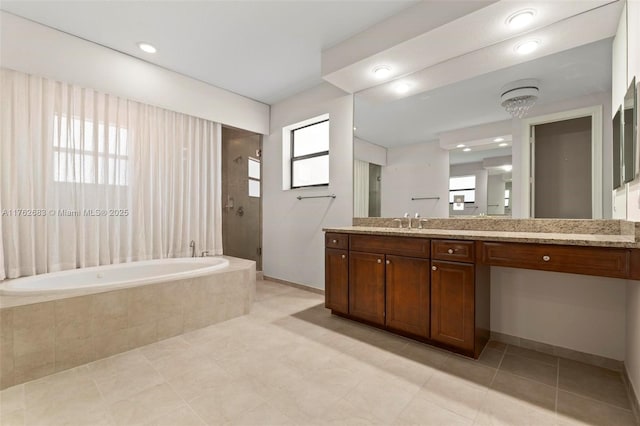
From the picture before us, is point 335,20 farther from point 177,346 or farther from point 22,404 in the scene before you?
point 22,404

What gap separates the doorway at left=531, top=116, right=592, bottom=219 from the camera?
6.00 feet

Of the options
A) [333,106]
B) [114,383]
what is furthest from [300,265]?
[114,383]

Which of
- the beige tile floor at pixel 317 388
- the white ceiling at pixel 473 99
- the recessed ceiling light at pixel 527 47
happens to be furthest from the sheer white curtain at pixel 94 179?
the recessed ceiling light at pixel 527 47

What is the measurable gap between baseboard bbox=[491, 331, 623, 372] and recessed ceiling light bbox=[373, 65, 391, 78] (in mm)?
2403

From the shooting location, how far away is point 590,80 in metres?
1.82

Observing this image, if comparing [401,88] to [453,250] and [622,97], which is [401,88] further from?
[453,250]

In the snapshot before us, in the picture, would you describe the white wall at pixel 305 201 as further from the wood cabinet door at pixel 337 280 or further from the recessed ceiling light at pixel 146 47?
the recessed ceiling light at pixel 146 47

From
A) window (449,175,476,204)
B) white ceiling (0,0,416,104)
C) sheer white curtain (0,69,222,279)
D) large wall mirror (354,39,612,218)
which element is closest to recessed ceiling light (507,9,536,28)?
large wall mirror (354,39,612,218)

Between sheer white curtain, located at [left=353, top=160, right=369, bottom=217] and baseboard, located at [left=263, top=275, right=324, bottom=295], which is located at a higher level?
sheer white curtain, located at [left=353, top=160, right=369, bottom=217]

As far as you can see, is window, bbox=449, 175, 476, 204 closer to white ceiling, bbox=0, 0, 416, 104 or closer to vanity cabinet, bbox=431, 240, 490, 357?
vanity cabinet, bbox=431, 240, 490, 357

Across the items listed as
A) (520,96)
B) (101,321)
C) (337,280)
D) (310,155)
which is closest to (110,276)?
(101,321)

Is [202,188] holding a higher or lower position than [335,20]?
lower

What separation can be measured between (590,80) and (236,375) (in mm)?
2977

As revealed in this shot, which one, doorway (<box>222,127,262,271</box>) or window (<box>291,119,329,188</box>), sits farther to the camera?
doorway (<box>222,127,262,271</box>)
